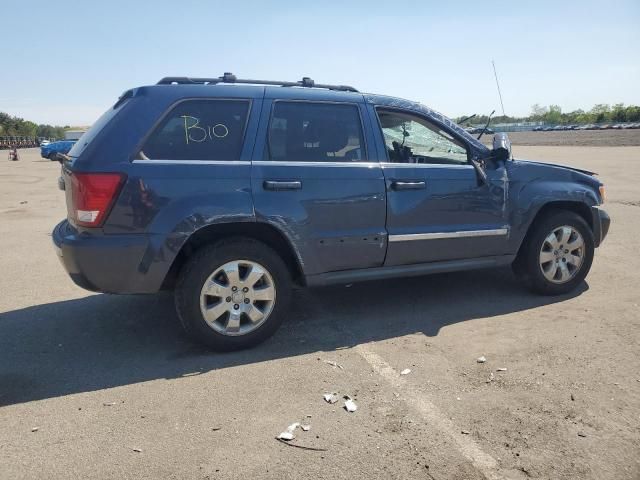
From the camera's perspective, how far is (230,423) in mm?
2918

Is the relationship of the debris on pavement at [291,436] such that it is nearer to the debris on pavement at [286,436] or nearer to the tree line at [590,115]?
the debris on pavement at [286,436]

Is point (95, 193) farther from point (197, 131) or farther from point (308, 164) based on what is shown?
point (308, 164)

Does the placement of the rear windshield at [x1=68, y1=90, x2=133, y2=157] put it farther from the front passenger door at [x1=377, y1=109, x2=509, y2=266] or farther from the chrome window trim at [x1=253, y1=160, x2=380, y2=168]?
the front passenger door at [x1=377, y1=109, x2=509, y2=266]

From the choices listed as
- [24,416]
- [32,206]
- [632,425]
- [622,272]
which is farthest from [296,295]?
[32,206]

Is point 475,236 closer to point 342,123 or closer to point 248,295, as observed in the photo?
point 342,123

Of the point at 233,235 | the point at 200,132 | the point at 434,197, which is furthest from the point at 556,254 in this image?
the point at 200,132

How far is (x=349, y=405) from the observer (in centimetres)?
308

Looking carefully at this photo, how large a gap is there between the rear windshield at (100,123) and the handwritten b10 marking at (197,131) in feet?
1.58

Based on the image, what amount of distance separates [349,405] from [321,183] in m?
1.69

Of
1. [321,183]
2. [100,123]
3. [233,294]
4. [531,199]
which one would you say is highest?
[100,123]

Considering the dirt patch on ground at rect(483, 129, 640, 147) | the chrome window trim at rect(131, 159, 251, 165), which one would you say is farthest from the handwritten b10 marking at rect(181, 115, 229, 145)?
the dirt patch on ground at rect(483, 129, 640, 147)

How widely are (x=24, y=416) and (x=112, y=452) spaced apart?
29.3 inches

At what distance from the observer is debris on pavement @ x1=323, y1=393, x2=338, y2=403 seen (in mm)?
3147

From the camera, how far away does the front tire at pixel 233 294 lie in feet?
12.1
